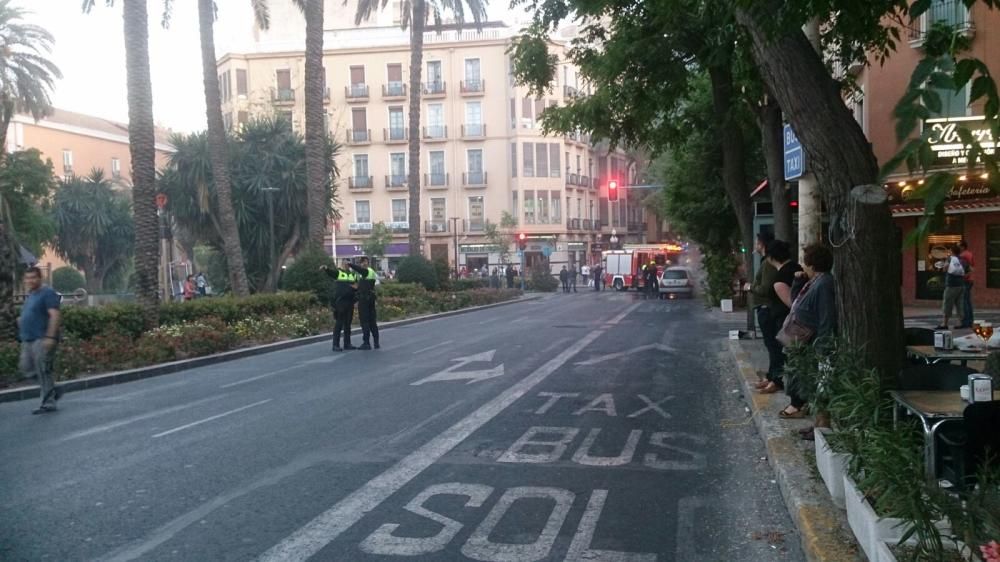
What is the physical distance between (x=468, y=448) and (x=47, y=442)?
4314mm

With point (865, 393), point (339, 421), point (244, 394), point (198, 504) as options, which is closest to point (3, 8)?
point (244, 394)

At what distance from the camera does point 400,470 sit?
7254mm

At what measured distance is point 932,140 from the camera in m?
2.97

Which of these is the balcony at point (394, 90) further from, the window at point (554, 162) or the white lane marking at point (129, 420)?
the white lane marking at point (129, 420)

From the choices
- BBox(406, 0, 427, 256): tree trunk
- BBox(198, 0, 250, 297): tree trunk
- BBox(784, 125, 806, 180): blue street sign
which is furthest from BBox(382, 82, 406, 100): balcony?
BBox(784, 125, 806, 180): blue street sign

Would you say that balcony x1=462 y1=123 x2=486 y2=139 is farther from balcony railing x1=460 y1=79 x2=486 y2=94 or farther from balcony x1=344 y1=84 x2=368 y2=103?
balcony x1=344 y1=84 x2=368 y2=103

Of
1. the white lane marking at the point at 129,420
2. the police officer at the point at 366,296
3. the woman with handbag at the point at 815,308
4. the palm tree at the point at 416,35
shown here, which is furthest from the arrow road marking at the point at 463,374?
the palm tree at the point at 416,35

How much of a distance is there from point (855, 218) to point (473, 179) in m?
60.9

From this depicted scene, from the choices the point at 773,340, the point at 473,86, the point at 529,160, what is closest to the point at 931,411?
the point at 773,340

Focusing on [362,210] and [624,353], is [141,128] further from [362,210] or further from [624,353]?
[362,210]

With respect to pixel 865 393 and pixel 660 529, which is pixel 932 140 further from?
pixel 660 529

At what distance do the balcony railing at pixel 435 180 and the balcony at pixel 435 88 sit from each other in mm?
5822

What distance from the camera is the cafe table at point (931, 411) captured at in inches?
189

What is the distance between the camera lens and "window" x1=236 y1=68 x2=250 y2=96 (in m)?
63.8
